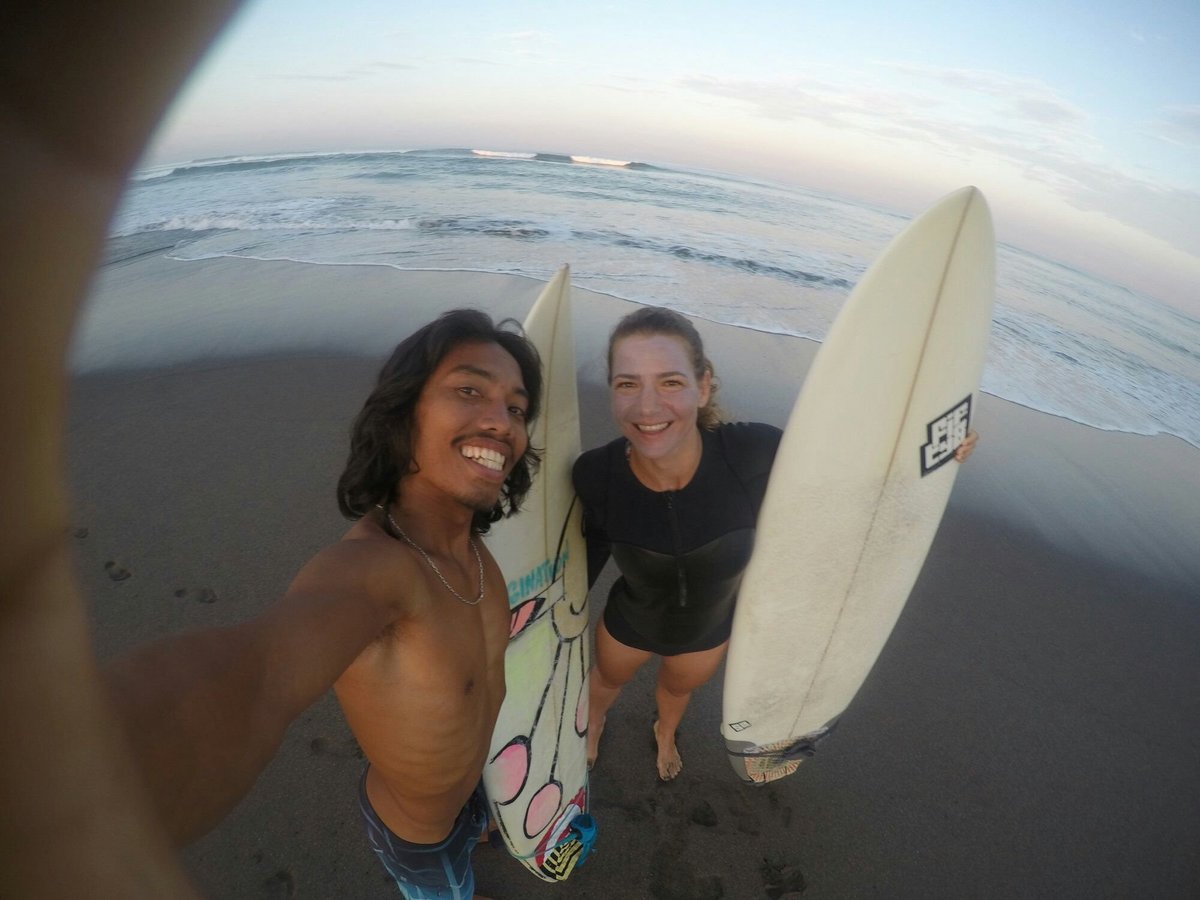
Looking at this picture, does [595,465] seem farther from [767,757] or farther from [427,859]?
[767,757]

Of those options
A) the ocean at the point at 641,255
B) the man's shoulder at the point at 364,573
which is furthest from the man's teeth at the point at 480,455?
the ocean at the point at 641,255

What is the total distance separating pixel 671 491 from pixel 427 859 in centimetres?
143

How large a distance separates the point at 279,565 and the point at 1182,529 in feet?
23.5

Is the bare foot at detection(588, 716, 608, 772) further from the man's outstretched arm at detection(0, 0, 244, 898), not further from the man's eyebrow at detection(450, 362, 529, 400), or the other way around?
the man's outstretched arm at detection(0, 0, 244, 898)

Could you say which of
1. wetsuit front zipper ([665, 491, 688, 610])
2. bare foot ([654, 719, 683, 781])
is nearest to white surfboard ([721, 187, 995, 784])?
bare foot ([654, 719, 683, 781])

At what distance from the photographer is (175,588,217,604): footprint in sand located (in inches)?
120

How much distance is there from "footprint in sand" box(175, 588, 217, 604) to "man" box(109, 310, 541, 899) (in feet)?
6.64

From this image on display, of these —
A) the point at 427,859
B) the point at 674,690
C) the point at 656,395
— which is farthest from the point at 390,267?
the point at 427,859

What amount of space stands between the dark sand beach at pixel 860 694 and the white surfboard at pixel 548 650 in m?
0.27

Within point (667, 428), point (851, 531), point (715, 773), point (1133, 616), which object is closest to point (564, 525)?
point (667, 428)

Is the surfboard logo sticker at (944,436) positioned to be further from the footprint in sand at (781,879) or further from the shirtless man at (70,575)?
the shirtless man at (70,575)

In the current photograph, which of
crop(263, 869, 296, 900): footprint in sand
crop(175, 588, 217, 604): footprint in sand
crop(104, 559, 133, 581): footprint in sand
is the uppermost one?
crop(104, 559, 133, 581): footprint in sand

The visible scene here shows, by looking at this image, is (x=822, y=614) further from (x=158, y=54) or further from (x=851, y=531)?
(x=158, y=54)

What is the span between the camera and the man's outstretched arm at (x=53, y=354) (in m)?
0.30
